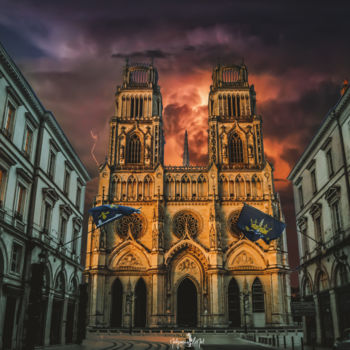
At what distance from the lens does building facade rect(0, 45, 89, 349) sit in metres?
22.7

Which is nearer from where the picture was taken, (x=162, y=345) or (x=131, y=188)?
(x=162, y=345)

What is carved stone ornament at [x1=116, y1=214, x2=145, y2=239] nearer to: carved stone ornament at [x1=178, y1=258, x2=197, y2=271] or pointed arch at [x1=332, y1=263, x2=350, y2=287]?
carved stone ornament at [x1=178, y1=258, x2=197, y2=271]

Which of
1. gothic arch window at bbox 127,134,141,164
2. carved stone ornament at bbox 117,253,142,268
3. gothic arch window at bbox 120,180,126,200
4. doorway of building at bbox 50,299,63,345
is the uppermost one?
gothic arch window at bbox 127,134,141,164

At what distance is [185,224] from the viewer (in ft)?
193

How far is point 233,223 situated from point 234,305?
456 inches

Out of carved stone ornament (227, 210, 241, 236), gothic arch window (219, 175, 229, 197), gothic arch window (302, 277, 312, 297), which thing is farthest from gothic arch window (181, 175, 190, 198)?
gothic arch window (302, 277, 312, 297)

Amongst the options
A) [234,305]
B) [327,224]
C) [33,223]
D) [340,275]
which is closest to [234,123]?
[234,305]

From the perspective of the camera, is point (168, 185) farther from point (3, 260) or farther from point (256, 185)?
point (3, 260)

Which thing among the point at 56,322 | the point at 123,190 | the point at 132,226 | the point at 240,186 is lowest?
the point at 56,322

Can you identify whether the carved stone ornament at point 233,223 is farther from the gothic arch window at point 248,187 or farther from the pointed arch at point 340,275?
the pointed arch at point 340,275

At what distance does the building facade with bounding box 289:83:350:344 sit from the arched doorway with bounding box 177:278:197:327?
24.8 meters

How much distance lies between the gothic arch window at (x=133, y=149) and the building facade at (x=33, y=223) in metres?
29.4

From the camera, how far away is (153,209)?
59.1 metres

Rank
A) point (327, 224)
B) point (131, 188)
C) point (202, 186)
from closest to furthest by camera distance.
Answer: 1. point (327, 224)
2. point (131, 188)
3. point (202, 186)
